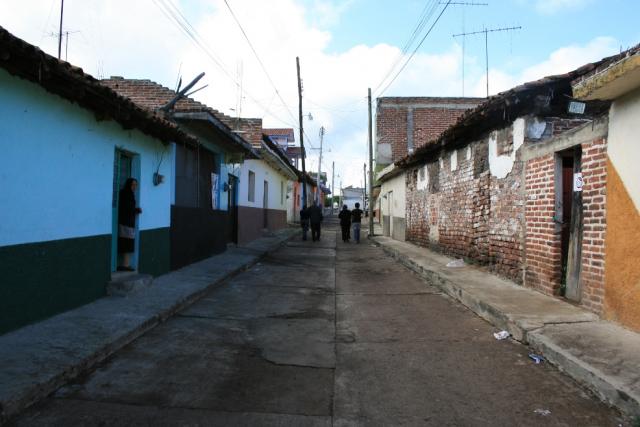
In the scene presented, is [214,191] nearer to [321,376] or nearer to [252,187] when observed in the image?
[252,187]

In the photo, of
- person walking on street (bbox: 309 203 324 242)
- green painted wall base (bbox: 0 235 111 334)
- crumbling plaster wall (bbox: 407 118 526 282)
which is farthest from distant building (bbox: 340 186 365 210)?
green painted wall base (bbox: 0 235 111 334)

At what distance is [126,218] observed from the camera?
7266 mm

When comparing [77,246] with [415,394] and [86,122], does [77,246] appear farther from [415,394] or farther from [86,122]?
[415,394]

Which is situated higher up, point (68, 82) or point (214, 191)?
point (68, 82)

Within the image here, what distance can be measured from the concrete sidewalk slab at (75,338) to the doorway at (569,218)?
5376mm

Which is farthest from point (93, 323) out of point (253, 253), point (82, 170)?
point (253, 253)

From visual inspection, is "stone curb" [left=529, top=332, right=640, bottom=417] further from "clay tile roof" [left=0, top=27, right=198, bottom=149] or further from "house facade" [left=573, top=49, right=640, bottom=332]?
"clay tile roof" [left=0, top=27, right=198, bottom=149]

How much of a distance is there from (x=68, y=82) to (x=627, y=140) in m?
5.90

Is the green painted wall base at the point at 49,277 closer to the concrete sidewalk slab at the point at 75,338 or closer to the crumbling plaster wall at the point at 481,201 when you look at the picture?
the concrete sidewalk slab at the point at 75,338

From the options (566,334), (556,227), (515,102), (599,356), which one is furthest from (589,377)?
(515,102)

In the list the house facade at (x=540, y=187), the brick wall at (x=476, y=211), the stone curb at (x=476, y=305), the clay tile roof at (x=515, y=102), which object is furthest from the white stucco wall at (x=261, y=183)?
the clay tile roof at (x=515, y=102)

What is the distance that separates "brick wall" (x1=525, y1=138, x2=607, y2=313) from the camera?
5273 mm

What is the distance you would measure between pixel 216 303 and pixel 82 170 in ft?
8.71

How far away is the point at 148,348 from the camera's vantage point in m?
Result: 4.69
